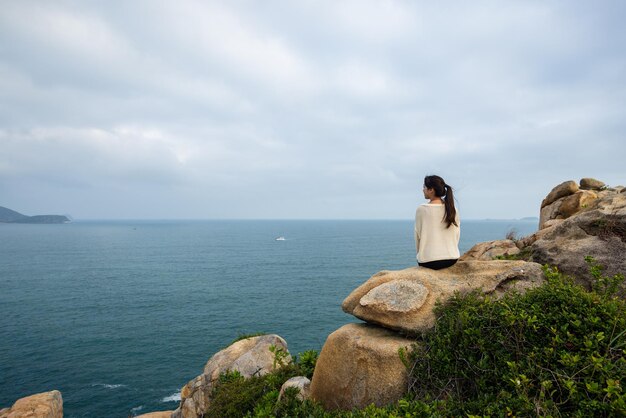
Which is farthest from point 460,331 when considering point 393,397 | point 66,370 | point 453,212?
point 66,370

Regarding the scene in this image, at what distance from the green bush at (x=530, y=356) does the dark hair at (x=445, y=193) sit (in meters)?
2.46

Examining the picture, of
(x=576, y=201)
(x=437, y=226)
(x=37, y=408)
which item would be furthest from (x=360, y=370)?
(x=37, y=408)

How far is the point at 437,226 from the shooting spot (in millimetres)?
9672

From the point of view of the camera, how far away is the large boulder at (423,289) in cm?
840

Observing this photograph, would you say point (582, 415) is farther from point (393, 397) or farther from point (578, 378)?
point (393, 397)

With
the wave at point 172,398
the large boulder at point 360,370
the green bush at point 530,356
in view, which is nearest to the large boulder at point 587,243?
the green bush at point 530,356

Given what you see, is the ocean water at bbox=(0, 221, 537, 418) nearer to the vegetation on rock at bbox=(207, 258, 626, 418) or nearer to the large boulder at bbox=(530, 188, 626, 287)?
the vegetation on rock at bbox=(207, 258, 626, 418)

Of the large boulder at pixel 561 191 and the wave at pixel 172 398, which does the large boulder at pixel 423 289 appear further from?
the wave at pixel 172 398

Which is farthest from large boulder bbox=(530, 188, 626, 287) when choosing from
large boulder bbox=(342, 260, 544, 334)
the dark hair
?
the dark hair

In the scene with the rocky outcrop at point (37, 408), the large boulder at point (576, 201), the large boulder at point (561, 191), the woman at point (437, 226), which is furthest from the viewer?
the large boulder at point (561, 191)

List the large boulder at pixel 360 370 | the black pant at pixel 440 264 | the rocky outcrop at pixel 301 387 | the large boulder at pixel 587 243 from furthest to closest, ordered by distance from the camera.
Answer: the black pant at pixel 440 264, the large boulder at pixel 587 243, the rocky outcrop at pixel 301 387, the large boulder at pixel 360 370

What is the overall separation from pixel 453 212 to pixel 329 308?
49067mm

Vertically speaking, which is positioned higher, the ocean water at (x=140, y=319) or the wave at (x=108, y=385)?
the ocean water at (x=140, y=319)

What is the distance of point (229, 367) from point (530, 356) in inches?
464
